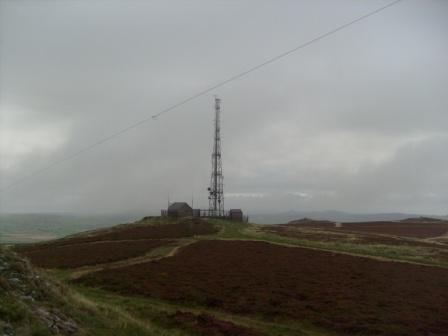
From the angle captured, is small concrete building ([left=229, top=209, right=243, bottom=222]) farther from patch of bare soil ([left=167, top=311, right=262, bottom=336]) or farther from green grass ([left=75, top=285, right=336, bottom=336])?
patch of bare soil ([left=167, top=311, right=262, bottom=336])

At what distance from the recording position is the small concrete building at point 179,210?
9325 cm

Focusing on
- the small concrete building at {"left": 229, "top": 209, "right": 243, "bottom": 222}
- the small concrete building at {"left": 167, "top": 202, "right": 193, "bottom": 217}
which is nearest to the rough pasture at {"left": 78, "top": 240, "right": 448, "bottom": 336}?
the small concrete building at {"left": 229, "top": 209, "right": 243, "bottom": 222}

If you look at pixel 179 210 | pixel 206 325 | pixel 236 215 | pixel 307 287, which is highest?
pixel 179 210

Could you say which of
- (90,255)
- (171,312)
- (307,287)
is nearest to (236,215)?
(90,255)

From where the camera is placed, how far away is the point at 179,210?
9394 centimetres

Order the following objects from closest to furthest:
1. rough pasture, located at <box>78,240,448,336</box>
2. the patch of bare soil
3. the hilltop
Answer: the patch of bare soil < the hilltop < rough pasture, located at <box>78,240,448,336</box>

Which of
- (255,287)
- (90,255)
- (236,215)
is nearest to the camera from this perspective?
(255,287)

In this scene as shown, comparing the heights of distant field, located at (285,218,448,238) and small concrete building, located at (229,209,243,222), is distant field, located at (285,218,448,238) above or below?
below

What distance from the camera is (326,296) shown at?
25656mm

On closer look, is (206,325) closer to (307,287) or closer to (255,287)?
(255,287)

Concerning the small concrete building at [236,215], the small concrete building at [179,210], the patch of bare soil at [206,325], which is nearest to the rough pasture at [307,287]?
the patch of bare soil at [206,325]

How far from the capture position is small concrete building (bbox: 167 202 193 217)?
306 feet

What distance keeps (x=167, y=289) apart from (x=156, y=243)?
24.9 m

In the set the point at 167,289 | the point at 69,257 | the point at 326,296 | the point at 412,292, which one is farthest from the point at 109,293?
the point at 412,292
